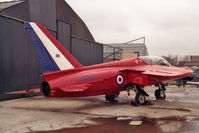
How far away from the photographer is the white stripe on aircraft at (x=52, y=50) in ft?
30.6

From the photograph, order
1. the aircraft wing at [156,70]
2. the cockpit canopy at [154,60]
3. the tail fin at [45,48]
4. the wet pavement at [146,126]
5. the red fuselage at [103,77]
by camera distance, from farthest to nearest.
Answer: the cockpit canopy at [154,60] → the aircraft wing at [156,70] → the tail fin at [45,48] → the red fuselage at [103,77] → the wet pavement at [146,126]

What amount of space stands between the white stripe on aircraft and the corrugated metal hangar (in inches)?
196

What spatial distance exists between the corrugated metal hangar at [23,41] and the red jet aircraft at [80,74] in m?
5.08

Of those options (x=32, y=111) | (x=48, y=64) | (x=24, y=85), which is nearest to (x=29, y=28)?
(x=48, y=64)

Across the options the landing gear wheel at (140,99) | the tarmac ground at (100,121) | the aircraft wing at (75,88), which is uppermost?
the aircraft wing at (75,88)

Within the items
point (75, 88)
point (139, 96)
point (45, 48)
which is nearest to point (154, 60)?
point (139, 96)

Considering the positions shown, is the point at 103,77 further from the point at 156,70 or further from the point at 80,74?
the point at 156,70

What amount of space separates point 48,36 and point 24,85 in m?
6.64

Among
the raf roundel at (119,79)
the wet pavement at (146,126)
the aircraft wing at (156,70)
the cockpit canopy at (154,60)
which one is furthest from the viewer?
the cockpit canopy at (154,60)

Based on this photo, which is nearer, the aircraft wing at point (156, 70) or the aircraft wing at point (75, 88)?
the aircraft wing at point (75, 88)

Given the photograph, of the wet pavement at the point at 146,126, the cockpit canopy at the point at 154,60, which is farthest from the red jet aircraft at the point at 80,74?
the wet pavement at the point at 146,126

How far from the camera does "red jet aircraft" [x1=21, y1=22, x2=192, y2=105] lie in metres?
8.95

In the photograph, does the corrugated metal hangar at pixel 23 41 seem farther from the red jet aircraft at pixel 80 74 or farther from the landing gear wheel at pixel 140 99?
the landing gear wheel at pixel 140 99

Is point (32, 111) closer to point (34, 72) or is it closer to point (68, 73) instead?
point (68, 73)
